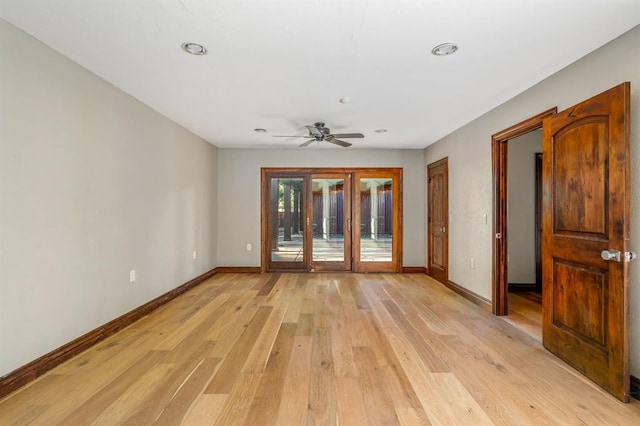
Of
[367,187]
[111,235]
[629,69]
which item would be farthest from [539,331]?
[111,235]

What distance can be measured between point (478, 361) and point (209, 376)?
208 centimetres

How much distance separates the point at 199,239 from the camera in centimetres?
527

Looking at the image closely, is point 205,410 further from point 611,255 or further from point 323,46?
point 611,255

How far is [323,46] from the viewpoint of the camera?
234cm

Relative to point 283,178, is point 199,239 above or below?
below

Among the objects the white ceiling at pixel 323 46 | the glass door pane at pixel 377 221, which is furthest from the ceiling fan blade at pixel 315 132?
the glass door pane at pixel 377 221

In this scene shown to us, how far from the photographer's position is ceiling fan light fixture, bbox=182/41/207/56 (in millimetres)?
2311

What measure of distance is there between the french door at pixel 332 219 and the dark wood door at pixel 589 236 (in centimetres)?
353

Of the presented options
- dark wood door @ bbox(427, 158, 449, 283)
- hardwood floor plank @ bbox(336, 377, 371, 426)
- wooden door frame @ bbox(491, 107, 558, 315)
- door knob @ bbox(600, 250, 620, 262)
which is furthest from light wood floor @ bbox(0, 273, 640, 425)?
dark wood door @ bbox(427, 158, 449, 283)

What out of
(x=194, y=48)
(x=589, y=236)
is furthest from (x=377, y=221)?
(x=194, y=48)

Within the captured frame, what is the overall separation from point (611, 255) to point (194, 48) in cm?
323

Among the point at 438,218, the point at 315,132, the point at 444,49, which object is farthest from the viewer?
the point at 438,218

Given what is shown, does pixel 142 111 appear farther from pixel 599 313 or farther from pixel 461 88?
pixel 599 313

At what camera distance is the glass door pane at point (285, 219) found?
622cm
